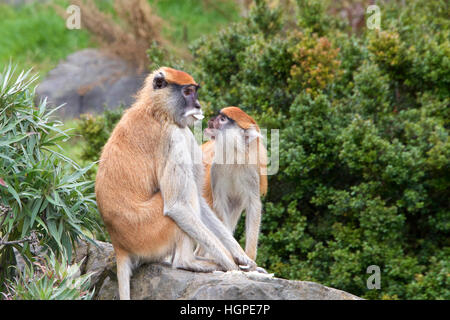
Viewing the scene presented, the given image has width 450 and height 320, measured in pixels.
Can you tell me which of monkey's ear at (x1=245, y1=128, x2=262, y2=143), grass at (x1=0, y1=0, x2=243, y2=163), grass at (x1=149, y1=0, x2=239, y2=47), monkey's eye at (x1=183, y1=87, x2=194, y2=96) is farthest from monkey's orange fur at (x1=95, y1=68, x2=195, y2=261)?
grass at (x1=149, y1=0, x2=239, y2=47)

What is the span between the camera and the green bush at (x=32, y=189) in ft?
13.0

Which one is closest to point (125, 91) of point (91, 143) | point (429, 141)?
point (91, 143)

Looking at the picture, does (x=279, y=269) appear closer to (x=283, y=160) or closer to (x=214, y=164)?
(x=283, y=160)

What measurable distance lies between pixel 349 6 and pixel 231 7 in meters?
3.63

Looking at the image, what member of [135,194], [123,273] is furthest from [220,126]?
[123,273]

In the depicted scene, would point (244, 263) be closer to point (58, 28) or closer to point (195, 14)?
point (58, 28)

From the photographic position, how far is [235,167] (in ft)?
15.7

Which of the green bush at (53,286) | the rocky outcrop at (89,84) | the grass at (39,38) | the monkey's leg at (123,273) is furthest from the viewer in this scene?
the grass at (39,38)

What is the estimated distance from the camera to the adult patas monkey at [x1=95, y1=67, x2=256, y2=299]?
3.89m

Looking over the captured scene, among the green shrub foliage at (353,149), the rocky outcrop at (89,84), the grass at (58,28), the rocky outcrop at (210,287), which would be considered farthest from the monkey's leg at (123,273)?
the grass at (58,28)

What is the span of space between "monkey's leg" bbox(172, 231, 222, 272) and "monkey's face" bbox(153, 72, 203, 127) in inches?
31.5

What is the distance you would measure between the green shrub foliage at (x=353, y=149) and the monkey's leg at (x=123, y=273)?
2.27m

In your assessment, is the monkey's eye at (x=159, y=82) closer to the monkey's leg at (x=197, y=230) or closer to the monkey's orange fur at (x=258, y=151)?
the monkey's orange fur at (x=258, y=151)

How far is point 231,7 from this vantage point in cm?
1316
